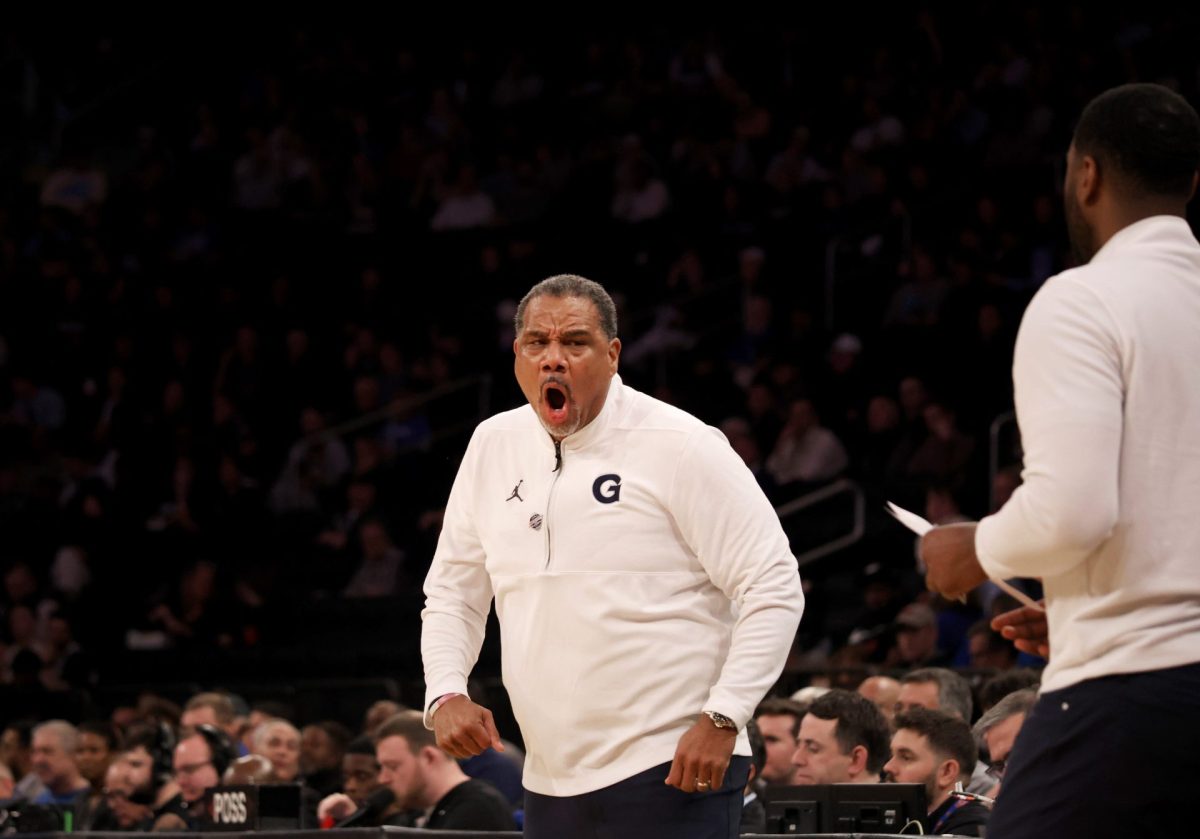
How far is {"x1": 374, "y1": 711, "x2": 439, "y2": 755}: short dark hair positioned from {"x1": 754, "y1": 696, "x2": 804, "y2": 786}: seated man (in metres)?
1.42

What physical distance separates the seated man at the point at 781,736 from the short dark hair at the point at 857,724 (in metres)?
0.86

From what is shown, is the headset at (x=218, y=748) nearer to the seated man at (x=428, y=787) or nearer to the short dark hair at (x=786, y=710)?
the seated man at (x=428, y=787)

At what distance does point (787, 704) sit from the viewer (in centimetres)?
763

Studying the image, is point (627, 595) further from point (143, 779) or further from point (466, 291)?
point (466, 291)

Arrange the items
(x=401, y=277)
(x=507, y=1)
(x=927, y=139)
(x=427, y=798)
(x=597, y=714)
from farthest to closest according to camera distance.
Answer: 1. (x=507, y=1)
2. (x=401, y=277)
3. (x=927, y=139)
4. (x=427, y=798)
5. (x=597, y=714)

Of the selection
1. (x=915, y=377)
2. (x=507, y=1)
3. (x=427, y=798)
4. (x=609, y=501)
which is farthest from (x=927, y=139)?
(x=609, y=501)

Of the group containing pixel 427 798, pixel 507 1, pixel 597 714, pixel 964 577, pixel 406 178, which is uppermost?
pixel 507 1

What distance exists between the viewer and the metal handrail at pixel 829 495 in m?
11.6

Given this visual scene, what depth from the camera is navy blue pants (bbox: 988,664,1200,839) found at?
240 cm

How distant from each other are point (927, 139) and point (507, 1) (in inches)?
242

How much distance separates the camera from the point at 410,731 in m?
7.76

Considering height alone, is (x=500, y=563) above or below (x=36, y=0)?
below

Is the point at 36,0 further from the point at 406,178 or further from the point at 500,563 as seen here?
the point at 500,563

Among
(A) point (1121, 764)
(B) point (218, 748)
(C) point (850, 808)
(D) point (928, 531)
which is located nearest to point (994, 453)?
(B) point (218, 748)
